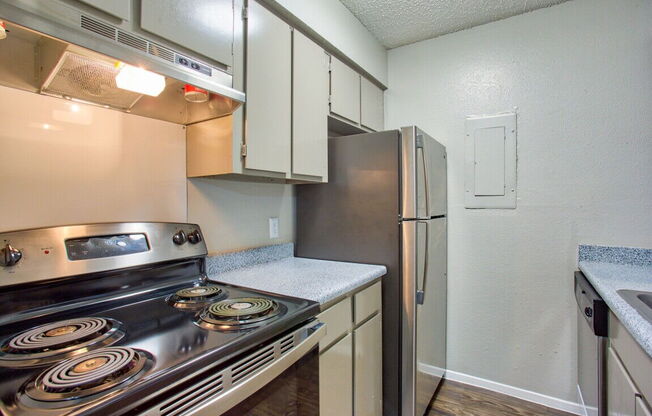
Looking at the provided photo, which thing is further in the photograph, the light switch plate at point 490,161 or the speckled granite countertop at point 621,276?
the light switch plate at point 490,161

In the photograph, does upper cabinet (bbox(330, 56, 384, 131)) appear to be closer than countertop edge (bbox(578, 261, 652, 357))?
No

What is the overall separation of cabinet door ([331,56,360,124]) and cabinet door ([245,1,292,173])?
437 mm

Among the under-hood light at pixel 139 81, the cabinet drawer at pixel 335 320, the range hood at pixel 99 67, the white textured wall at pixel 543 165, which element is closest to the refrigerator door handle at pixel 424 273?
the cabinet drawer at pixel 335 320

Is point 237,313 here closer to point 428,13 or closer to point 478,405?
point 478,405

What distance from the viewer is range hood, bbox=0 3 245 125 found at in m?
0.80

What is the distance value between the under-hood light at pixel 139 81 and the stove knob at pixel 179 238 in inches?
22.2

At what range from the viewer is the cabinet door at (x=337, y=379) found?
1.29 metres

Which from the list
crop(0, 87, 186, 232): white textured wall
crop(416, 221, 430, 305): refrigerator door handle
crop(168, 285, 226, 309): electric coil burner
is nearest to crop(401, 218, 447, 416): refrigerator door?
crop(416, 221, 430, 305): refrigerator door handle

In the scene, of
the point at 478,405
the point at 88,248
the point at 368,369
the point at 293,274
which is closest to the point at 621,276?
the point at 478,405

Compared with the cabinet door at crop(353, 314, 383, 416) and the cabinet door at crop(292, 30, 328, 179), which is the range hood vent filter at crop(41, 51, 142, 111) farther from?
the cabinet door at crop(353, 314, 383, 416)

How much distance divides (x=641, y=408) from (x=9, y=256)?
1801mm

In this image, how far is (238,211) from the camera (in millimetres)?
1745

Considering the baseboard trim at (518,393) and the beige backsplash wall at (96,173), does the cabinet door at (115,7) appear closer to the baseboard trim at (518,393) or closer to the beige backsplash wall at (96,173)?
the beige backsplash wall at (96,173)

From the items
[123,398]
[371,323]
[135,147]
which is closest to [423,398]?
[371,323]
